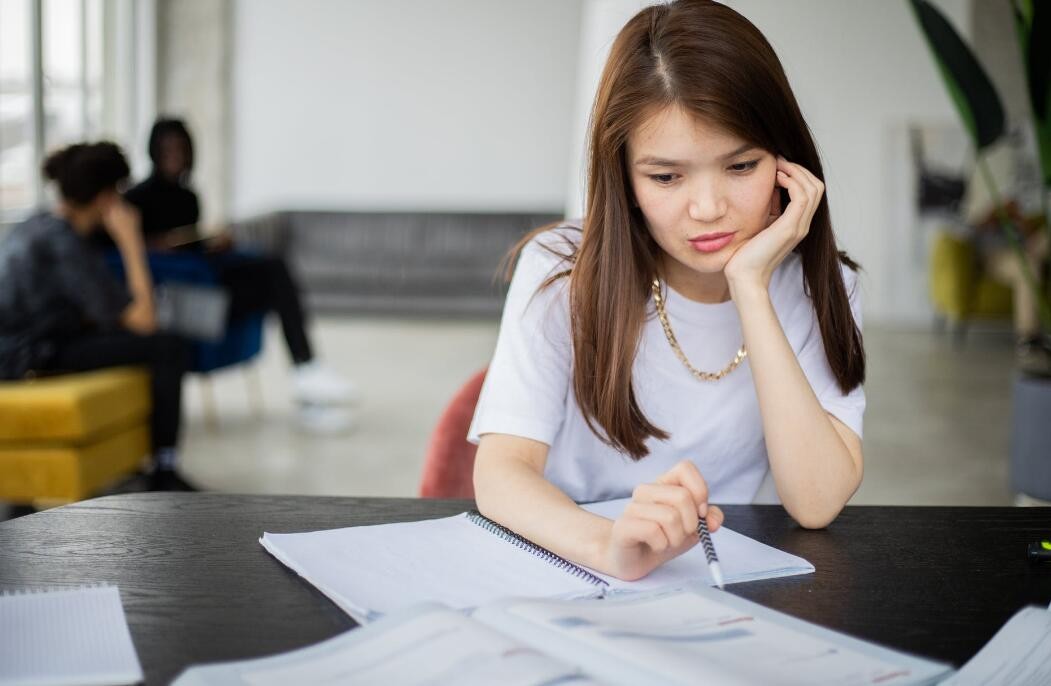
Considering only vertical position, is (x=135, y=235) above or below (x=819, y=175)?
below

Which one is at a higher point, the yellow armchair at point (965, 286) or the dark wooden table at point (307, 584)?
the dark wooden table at point (307, 584)

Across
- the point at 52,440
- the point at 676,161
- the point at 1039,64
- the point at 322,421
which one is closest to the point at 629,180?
the point at 676,161

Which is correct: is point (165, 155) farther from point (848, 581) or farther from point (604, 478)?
point (848, 581)

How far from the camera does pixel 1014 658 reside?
2.53ft

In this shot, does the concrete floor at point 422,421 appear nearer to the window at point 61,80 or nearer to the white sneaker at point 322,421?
the white sneaker at point 322,421

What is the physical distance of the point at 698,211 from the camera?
119 centimetres

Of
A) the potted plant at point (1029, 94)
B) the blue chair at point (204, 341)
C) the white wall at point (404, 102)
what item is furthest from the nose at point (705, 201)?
the white wall at point (404, 102)

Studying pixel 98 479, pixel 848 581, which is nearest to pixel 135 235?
pixel 98 479

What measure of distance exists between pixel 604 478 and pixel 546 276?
0.84 ft

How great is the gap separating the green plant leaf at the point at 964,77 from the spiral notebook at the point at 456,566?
1871 millimetres

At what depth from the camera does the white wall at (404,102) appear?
8.95 m

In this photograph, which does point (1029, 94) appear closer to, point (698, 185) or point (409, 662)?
point (698, 185)

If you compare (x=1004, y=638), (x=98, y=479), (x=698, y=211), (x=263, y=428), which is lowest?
(x=263, y=428)

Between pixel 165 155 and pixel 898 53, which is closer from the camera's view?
pixel 165 155
